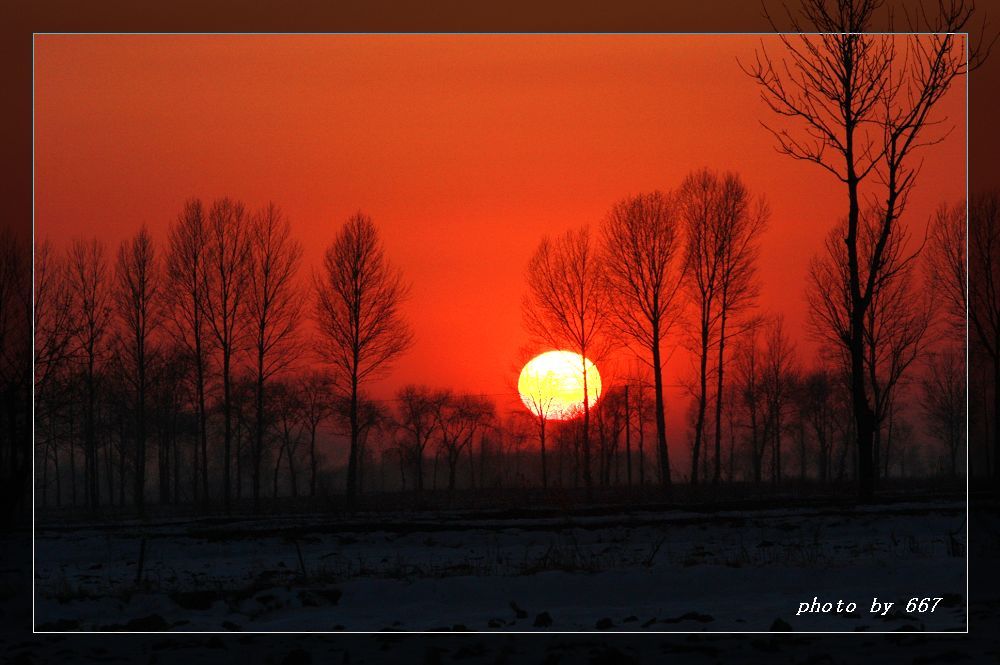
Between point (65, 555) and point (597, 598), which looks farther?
point (65, 555)

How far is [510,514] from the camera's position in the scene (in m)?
23.2

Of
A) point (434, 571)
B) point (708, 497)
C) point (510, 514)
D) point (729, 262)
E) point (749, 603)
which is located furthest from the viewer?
point (729, 262)

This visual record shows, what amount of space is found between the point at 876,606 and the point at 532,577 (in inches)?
137

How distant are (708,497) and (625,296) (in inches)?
322

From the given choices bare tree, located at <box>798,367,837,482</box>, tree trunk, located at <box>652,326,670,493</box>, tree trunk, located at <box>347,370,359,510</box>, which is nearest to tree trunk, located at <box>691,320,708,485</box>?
tree trunk, located at <box>652,326,670,493</box>

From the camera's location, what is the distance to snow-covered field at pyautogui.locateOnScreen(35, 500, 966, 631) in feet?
32.8

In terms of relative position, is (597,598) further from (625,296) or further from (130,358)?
(130,358)

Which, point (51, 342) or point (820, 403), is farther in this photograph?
point (820, 403)

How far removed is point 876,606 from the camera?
1006 cm

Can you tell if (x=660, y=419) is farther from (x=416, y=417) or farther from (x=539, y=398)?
(x=416, y=417)

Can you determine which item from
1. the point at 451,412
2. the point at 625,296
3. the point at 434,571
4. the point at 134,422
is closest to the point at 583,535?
the point at 434,571

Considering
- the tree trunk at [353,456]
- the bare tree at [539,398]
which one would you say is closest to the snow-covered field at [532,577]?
the tree trunk at [353,456]

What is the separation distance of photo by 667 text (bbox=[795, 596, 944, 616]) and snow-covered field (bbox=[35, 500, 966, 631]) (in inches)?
2.7
